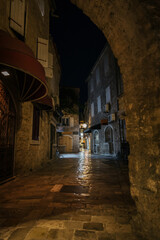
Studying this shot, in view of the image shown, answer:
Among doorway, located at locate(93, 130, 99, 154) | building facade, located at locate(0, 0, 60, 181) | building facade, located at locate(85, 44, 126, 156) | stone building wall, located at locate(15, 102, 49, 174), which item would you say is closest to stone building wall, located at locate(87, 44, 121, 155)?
building facade, located at locate(85, 44, 126, 156)

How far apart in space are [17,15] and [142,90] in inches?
231

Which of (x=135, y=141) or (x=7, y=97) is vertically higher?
(x=7, y=97)

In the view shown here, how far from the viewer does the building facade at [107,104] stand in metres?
12.8

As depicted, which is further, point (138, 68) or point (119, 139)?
point (119, 139)

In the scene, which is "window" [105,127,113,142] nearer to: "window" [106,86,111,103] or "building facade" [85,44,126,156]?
"building facade" [85,44,126,156]

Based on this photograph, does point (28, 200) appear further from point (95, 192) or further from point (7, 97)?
point (7, 97)

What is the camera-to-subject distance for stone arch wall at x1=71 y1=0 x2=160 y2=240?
1.60 m

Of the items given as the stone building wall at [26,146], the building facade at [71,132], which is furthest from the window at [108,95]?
the stone building wall at [26,146]

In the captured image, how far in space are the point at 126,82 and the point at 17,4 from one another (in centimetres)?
586

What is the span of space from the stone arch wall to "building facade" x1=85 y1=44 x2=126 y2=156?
8.77m

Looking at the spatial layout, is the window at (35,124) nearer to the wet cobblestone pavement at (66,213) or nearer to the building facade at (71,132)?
the wet cobblestone pavement at (66,213)

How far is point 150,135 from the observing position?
1.67 m

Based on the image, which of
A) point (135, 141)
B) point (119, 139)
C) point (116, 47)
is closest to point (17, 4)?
point (116, 47)

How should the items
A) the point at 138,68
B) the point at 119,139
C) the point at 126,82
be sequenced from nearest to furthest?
the point at 138,68, the point at 126,82, the point at 119,139
